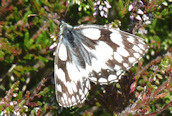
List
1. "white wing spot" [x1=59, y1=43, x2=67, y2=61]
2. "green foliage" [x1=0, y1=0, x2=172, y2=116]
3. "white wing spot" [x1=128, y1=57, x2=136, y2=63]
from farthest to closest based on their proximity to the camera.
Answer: "green foliage" [x1=0, y1=0, x2=172, y2=116]
"white wing spot" [x1=59, y1=43, x2=67, y2=61]
"white wing spot" [x1=128, y1=57, x2=136, y2=63]

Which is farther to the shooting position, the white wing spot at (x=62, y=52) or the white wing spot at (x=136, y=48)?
the white wing spot at (x=62, y=52)

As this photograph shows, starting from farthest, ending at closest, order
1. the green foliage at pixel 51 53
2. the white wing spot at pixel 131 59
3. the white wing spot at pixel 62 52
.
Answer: the green foliage at pixel 51 53 → the white wing spot at pixel 62 52 → the white wing spot at pixel 131 59

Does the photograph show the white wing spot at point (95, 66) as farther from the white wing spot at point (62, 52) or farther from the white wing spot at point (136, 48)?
the white wing spot at point (136, 48)

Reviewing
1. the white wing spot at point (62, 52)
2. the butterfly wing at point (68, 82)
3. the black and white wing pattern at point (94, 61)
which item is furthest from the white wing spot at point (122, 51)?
the white wing spot at point (62, 52)

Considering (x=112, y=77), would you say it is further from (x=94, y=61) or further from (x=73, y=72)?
(x=73, y=72)

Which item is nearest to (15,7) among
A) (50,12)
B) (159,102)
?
(50,12)

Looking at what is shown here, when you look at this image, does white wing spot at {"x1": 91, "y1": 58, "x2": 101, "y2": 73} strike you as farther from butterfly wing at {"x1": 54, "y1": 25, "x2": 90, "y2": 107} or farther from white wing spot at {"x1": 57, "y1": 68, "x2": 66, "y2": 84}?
white wing spot at {"x1": 57, "y1": 68, "x2": 66, "y2": 84}

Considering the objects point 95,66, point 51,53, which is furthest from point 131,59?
point 51,53

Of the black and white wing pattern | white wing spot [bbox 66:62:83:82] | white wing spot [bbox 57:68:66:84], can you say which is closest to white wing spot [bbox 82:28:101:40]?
the black and white wing pattern
